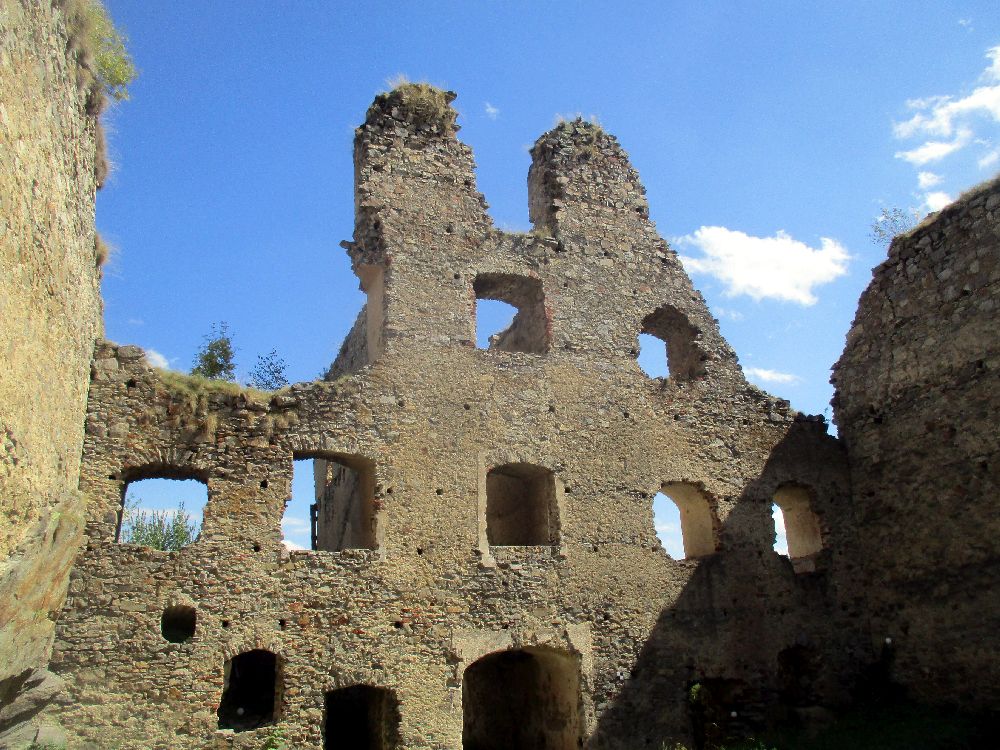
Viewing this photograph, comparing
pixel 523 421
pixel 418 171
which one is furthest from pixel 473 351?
pixel 418 171

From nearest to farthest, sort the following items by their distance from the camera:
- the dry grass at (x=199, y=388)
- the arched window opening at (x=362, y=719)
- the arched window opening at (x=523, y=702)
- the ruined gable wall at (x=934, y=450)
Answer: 1. the arched window opening at (x=362, y=719)
2. the dry grass at (x=199, y=388)
3. the arched window opening at (x=523, y=702)
4. the ruined gable wall at (x=934, y=450)

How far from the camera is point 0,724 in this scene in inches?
286

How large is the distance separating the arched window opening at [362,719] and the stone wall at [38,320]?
3.62 m

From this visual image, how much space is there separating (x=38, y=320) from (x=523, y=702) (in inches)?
329

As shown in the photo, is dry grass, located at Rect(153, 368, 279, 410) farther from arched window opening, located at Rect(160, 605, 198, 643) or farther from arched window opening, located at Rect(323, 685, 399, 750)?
arched window opening, located at Rect(323, 685, 399, 750)

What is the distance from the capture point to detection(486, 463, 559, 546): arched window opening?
11.0 metres

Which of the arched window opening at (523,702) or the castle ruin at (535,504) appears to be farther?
the arched window opening at (523,702)

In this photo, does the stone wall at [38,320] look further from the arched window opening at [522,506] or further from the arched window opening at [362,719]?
the arched window opening at [522,506]

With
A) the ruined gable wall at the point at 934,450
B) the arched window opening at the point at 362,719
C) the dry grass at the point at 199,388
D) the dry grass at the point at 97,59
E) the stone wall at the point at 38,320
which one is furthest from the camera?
the ruined gable wall at the point at 934,450

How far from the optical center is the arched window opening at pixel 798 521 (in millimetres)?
12852

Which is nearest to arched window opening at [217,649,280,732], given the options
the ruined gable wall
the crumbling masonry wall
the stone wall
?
the crumbling masonry wall

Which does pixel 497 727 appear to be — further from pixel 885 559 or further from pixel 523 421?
pixel 885 559

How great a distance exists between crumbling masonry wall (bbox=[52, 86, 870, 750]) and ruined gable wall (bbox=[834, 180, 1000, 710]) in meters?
0.61

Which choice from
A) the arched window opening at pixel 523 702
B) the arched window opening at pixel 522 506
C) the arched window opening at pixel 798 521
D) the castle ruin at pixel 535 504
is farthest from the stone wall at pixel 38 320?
the arched window opening at pixel 798 521
